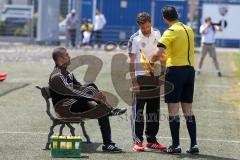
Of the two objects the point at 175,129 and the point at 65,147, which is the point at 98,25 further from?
the point at 65,147

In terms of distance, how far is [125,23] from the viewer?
43.6 metres

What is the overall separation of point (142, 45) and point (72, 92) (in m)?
1.16

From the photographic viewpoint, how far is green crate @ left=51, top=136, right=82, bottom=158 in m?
9.66

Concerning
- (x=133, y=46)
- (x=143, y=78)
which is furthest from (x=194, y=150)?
(x=133, y=46)

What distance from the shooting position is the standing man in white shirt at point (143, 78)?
1057 cm

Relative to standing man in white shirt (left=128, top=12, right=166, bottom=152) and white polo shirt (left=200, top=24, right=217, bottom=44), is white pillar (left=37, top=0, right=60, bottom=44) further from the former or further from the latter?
standing man in white shirt (left=128, top=12, right=166, bottom=152)

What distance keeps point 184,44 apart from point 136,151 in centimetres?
159

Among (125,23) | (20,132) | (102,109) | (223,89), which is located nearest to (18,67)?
(223,89)

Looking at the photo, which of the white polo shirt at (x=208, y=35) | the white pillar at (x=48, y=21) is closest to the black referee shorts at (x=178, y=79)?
the white polo shirt at (x=208, y=35)

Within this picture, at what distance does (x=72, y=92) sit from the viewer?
10477 mm

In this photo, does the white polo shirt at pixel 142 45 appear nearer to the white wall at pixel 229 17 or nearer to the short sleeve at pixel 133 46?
the short sleeve at pixel 133 46

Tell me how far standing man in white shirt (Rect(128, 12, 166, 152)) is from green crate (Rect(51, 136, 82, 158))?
3.52ft

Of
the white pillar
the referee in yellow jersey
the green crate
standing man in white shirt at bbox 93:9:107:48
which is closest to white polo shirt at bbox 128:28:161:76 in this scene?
the referee in yellow jersey

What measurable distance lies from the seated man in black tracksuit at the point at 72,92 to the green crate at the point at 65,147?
64cm
